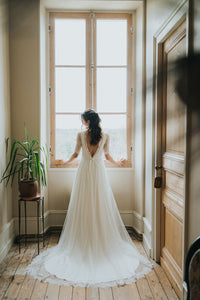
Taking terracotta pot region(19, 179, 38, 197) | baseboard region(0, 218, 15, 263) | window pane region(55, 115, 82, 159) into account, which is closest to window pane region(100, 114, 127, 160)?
window pane region(55, 115, 82, 159)

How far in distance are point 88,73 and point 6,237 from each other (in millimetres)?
2208

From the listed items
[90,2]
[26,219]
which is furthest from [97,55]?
[26,219]

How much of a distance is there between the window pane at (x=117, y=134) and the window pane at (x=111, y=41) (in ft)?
2.45

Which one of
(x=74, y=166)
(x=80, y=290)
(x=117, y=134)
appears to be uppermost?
(x=117, y=134)

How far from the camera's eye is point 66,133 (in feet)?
11.6

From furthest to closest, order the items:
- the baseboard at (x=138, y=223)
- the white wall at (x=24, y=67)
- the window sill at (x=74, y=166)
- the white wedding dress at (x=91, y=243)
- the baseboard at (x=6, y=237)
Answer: the window sill at (x=74, y=166)
the baseboard at (x=138, y=223)
the white wall at (x=24, y=67)
the baseboard at (x=6, y=237)
the white wedding dress at (x=91, y=243)

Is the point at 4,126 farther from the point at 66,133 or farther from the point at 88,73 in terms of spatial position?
the point at 88,73

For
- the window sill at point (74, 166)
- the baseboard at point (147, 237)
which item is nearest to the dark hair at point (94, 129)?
the window sill at point (74, 166)

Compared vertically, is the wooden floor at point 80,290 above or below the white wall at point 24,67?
below

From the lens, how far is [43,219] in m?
3.14

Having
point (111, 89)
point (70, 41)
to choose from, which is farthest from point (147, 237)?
point (70, 41)

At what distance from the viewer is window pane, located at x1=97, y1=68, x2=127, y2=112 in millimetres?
3514

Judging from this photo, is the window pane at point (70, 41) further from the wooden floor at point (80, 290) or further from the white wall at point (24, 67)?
the wooden floor at point (80, 290)

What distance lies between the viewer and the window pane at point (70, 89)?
3492 millimetres
